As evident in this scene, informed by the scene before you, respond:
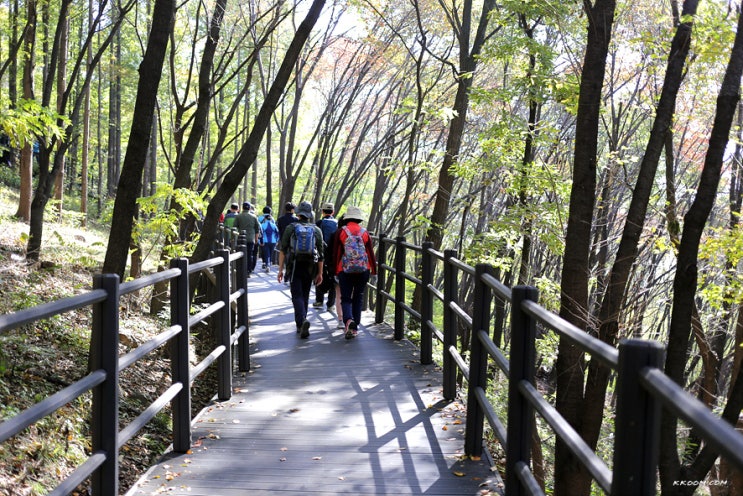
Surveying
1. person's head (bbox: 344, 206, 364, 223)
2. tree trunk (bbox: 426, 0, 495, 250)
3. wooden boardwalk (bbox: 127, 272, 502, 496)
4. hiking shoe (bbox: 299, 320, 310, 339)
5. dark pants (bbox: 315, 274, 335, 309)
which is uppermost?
tree trunk (bbox: 426, 0, 495, 250)

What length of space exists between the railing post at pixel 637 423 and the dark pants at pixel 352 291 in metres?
7.55

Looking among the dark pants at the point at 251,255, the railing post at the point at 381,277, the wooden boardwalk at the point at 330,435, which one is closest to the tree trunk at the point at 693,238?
the wooden boardwalk at the point at 330,435

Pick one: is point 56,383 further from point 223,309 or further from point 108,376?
point 108,376

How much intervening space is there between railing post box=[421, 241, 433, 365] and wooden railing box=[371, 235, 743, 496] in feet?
1.74

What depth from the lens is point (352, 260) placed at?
954 centimetres

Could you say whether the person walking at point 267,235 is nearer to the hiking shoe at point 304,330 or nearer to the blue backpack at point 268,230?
the blue backpack at point 268,230

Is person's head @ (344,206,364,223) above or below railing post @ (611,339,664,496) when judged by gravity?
above

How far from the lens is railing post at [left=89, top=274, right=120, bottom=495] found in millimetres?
3482

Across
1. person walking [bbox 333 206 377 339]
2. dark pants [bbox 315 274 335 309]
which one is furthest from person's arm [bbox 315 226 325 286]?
dark pants [bbox 315 274 335 309]

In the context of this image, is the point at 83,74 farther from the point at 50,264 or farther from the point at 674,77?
the point at 674,77

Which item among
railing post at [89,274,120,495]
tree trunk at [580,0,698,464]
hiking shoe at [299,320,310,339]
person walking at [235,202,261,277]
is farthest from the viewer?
person walking at [235,202,261,277]

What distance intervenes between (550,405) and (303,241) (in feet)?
23.0

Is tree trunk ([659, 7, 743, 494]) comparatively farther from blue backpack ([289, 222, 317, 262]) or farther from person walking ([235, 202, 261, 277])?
person walking ([235, 202, 261, 277])

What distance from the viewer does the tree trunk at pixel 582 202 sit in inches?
293
